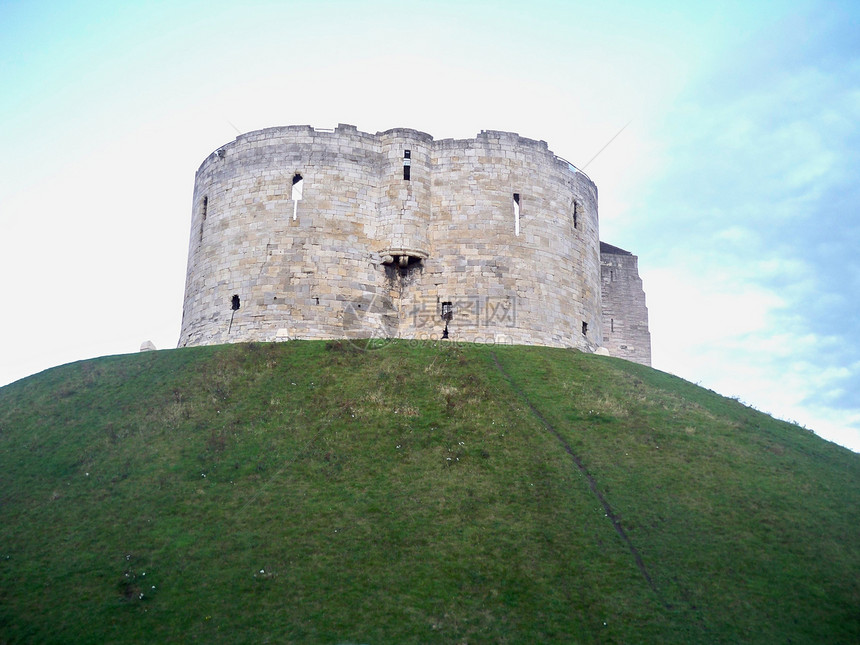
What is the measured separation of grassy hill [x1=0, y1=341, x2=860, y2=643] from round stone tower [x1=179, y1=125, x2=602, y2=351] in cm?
322

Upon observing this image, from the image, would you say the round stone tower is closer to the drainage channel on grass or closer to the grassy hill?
the grassy hill

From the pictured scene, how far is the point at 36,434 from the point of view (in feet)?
72.6

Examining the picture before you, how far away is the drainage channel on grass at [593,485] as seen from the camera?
15.8 metres

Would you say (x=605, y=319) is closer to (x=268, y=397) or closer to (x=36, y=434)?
(x=268, y=397)

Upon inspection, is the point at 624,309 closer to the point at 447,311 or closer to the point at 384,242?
the point at 447,311

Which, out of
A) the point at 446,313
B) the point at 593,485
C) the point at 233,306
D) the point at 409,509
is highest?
the point at 233,306

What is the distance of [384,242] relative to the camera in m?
30.0

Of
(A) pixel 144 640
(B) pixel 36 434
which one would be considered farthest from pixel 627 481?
(B) pixel 36 434

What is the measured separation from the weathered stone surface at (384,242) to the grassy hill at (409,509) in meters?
3.28

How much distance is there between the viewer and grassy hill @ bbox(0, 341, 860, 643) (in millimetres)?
14578

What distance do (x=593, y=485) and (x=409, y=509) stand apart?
478 centimetres

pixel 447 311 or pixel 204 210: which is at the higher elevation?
pixel 204 210

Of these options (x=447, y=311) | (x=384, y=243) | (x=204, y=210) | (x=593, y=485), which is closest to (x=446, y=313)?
(x=447, y=311)

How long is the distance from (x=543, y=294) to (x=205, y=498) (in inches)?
649
